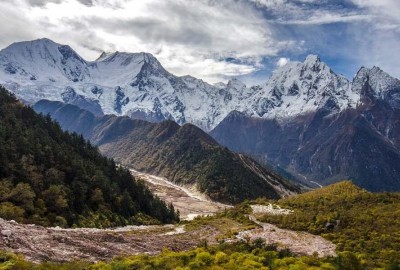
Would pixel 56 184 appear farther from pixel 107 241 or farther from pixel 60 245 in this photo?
pixel 60 245

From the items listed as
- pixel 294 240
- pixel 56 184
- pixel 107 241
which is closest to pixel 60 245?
pixel 107 241

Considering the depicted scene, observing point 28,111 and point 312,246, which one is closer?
point 312,246

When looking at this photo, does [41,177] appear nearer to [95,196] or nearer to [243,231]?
[95,196]

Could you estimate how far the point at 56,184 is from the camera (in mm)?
126062

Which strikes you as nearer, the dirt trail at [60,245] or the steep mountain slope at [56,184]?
the dirt trail at [60,245]

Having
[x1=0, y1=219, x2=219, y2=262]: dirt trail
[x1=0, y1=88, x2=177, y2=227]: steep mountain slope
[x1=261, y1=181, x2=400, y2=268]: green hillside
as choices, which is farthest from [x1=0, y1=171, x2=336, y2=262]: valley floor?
[x1=0, y1=88, x2=177, y2=227]: steep mountain slope

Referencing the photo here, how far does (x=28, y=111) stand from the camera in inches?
7136

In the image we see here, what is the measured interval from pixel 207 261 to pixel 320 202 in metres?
109

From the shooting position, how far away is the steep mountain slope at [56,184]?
106 m

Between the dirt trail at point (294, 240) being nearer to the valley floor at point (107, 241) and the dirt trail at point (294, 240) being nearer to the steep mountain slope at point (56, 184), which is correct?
the valley floor at point (107, 241)

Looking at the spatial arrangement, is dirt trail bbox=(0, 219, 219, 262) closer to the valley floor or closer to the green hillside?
the valley floor

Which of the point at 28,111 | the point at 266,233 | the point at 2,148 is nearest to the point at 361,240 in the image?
the point at 266,233

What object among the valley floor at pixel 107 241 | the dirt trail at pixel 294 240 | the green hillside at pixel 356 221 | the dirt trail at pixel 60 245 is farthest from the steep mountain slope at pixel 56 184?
the green hillside at pixel 356 221

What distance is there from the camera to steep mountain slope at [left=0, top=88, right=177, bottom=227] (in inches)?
4176
